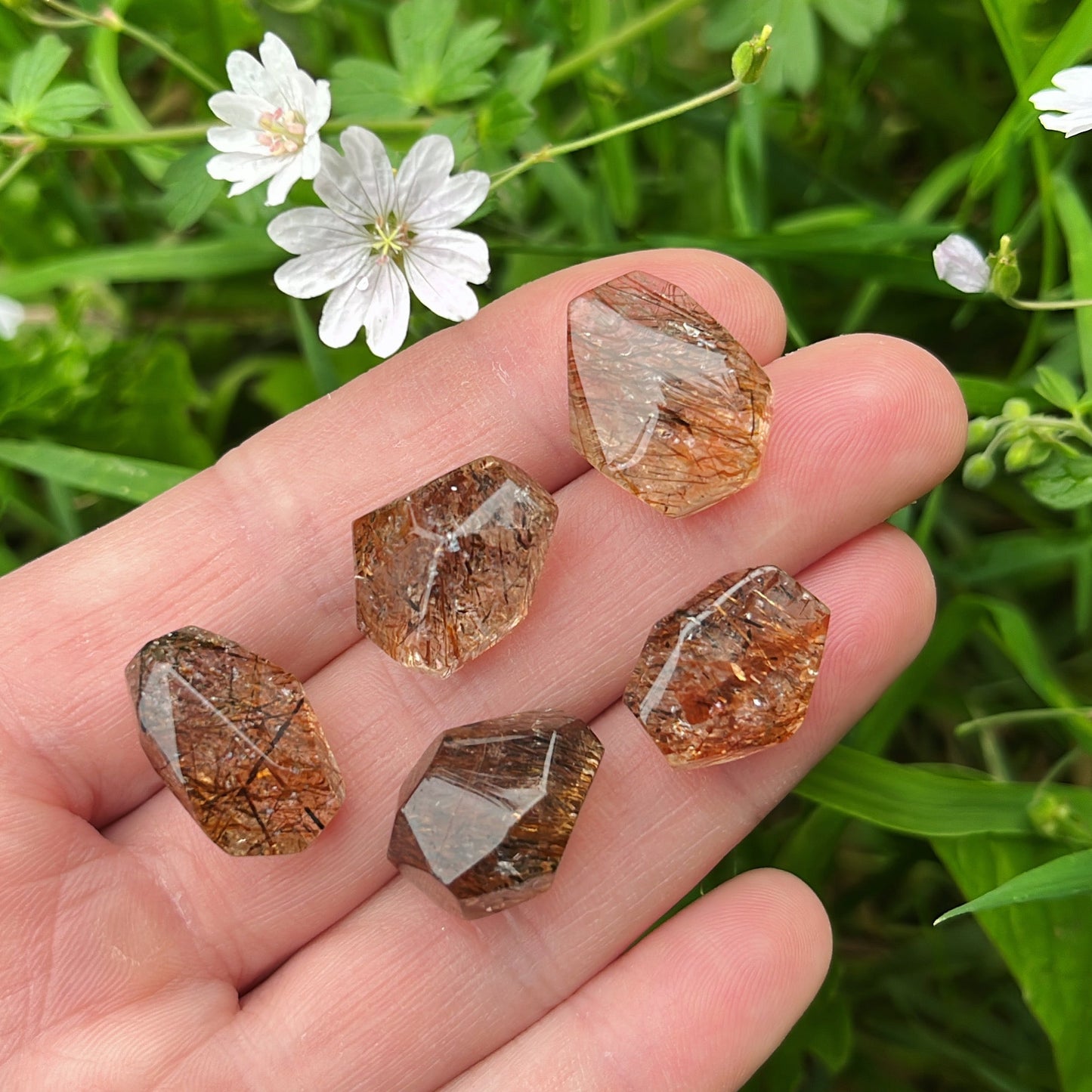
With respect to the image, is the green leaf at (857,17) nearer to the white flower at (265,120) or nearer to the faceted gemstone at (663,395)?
the faceted gemstone at (663,395)

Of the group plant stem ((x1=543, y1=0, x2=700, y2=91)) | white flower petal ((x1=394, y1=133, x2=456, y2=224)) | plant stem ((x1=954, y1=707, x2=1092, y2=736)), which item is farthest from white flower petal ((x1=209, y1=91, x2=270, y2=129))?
plant stem ((x1=954, y1=707, x2=1092, y2=736))

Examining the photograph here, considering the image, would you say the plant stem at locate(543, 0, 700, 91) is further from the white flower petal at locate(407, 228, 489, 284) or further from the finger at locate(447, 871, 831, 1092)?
the finger at locate(447, 871, 831, 1092)

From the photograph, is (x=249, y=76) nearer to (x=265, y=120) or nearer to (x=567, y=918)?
(x=265, y=120)

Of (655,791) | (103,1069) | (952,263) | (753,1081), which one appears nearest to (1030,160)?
(952,263)

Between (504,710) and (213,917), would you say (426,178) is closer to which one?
(504,710)

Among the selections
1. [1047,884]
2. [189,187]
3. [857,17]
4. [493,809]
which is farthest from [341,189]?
[1047,884]

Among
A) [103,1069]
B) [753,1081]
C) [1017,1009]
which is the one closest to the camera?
[103,1069]
